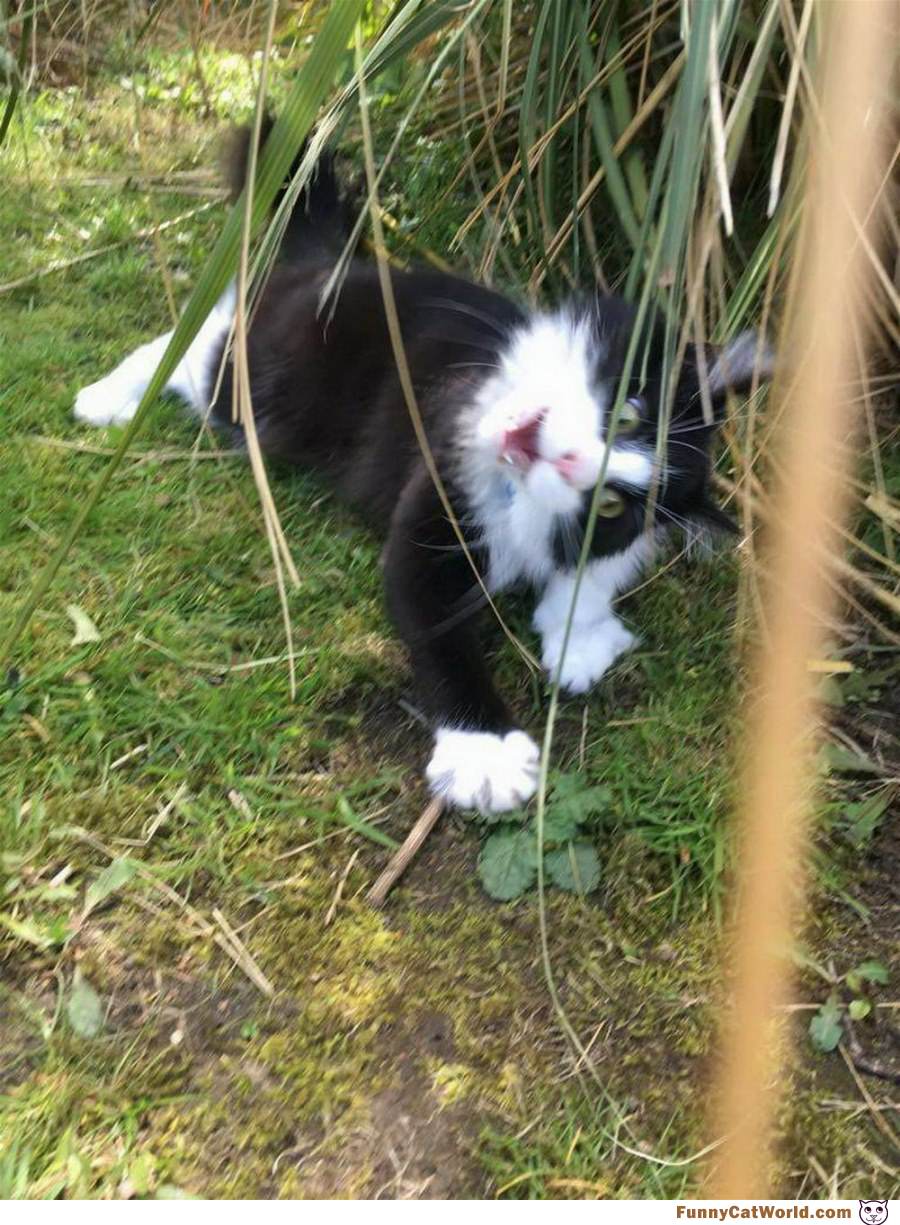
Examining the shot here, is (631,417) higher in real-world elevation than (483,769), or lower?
higher

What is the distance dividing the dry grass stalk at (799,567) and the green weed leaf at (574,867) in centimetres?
20

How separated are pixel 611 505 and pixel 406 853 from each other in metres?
0.59

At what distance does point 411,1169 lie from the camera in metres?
1.12

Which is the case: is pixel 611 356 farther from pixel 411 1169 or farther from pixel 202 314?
pixel 411 1169

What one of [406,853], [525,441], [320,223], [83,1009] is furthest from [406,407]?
[83,1009]

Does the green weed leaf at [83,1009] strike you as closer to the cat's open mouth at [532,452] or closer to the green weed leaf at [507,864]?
the green weed leaf at [507,864]

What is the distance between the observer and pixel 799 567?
3.04 ft

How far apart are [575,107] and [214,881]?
141cm

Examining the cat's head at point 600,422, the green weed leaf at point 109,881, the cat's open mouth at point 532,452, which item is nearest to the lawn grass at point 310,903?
the green weed leaf at point 109,881

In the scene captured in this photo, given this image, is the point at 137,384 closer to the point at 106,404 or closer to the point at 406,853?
the point at 106,404

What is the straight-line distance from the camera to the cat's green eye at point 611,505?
4.69ft

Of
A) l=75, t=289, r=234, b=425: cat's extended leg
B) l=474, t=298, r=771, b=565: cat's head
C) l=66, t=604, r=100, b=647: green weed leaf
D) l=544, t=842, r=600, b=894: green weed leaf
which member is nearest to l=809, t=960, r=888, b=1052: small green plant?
l=544, t=842, r=600, b=894: green weed leaf

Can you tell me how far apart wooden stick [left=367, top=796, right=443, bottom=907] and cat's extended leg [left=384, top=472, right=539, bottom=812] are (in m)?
0.03
